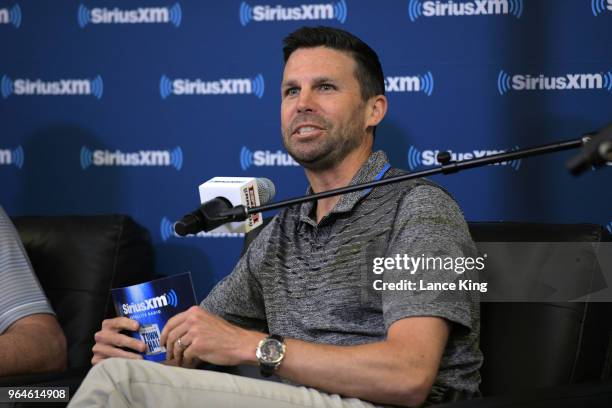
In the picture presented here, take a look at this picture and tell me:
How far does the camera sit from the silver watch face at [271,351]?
1640 millimetres

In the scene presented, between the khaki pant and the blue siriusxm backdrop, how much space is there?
1185 millimetres

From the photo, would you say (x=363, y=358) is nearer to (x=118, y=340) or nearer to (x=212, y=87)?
(x=118, y=340)

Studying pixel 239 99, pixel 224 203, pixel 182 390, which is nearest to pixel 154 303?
pixel 182 390

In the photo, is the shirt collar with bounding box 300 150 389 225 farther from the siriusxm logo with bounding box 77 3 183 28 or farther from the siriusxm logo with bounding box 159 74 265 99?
the siriusxm logo with bounding box 77 3 183 28

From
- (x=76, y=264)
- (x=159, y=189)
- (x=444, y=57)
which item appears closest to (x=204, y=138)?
Answer: (x=159, y=189)

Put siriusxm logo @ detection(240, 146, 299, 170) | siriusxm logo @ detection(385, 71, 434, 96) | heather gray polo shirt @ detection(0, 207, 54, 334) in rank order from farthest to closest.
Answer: siriusxm logo @ detection(240, 146, 299, 170), siriusxm logo @ detection(385, 71, 434, 96), heather gray polo shirt @ detection(0, 207, 54, 334)

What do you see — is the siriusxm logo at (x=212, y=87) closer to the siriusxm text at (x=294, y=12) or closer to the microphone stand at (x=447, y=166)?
the siriusxm text at (x=294, y=12)

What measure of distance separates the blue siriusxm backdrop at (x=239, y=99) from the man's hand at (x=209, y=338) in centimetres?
110

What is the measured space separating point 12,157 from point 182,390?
1737mm

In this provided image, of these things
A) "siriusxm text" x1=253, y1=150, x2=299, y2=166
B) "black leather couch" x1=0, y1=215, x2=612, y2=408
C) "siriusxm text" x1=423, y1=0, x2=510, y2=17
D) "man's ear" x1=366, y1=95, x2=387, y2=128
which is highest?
"siriusxm text" x1=423, y1=0, x2=510, y2=17

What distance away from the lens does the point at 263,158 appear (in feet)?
9.19

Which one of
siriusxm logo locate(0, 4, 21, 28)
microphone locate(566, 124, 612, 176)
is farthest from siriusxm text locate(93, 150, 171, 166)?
microphone locate(566, 124, 612, 176)

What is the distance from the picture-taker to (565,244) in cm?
202

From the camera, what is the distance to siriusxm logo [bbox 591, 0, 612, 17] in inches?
97.6
